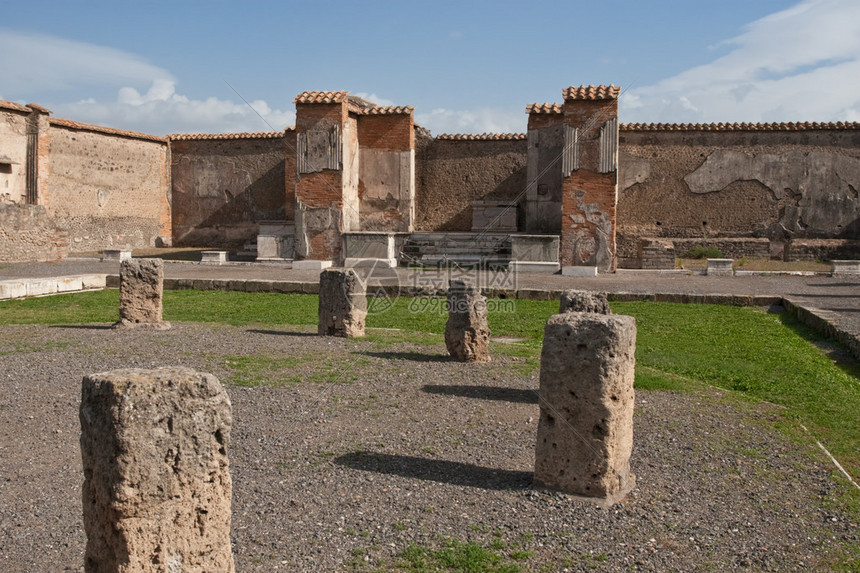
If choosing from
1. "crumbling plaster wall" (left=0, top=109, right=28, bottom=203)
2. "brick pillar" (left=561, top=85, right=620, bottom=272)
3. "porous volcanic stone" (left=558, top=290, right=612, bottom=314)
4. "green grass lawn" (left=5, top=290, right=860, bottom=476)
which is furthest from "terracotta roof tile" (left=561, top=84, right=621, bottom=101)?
"crumbling plaster wall" (left=0, top=109, right=28, bottom=203)

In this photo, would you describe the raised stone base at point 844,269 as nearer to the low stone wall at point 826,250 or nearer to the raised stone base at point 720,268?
the raised stone base at point 720,268

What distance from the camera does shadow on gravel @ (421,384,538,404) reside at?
19.4 ft

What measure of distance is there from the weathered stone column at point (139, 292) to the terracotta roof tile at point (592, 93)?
10.4 metres

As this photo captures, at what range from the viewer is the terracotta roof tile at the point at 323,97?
1786 cm

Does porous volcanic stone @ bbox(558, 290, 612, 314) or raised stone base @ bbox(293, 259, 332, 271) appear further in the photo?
raised stone base @ bbox(293, 259, 332, 271)

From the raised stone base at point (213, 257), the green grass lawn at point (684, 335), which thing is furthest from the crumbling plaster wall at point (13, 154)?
the green grass lawn at point (684, 335)

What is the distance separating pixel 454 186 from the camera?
69.3 ft

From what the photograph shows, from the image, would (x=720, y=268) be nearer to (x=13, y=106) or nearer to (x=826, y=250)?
(x=826, y=250)

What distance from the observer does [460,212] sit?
69.4 ft

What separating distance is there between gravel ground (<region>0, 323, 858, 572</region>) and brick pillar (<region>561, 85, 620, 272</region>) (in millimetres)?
9994

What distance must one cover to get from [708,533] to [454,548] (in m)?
1.16


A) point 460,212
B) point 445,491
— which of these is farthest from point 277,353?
point 460,212

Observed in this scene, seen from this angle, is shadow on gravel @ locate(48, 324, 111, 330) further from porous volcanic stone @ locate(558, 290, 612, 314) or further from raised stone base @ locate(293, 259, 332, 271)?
raised stone base @ locate(293, 259, 332, 271)

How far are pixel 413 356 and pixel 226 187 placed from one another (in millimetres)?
17194
